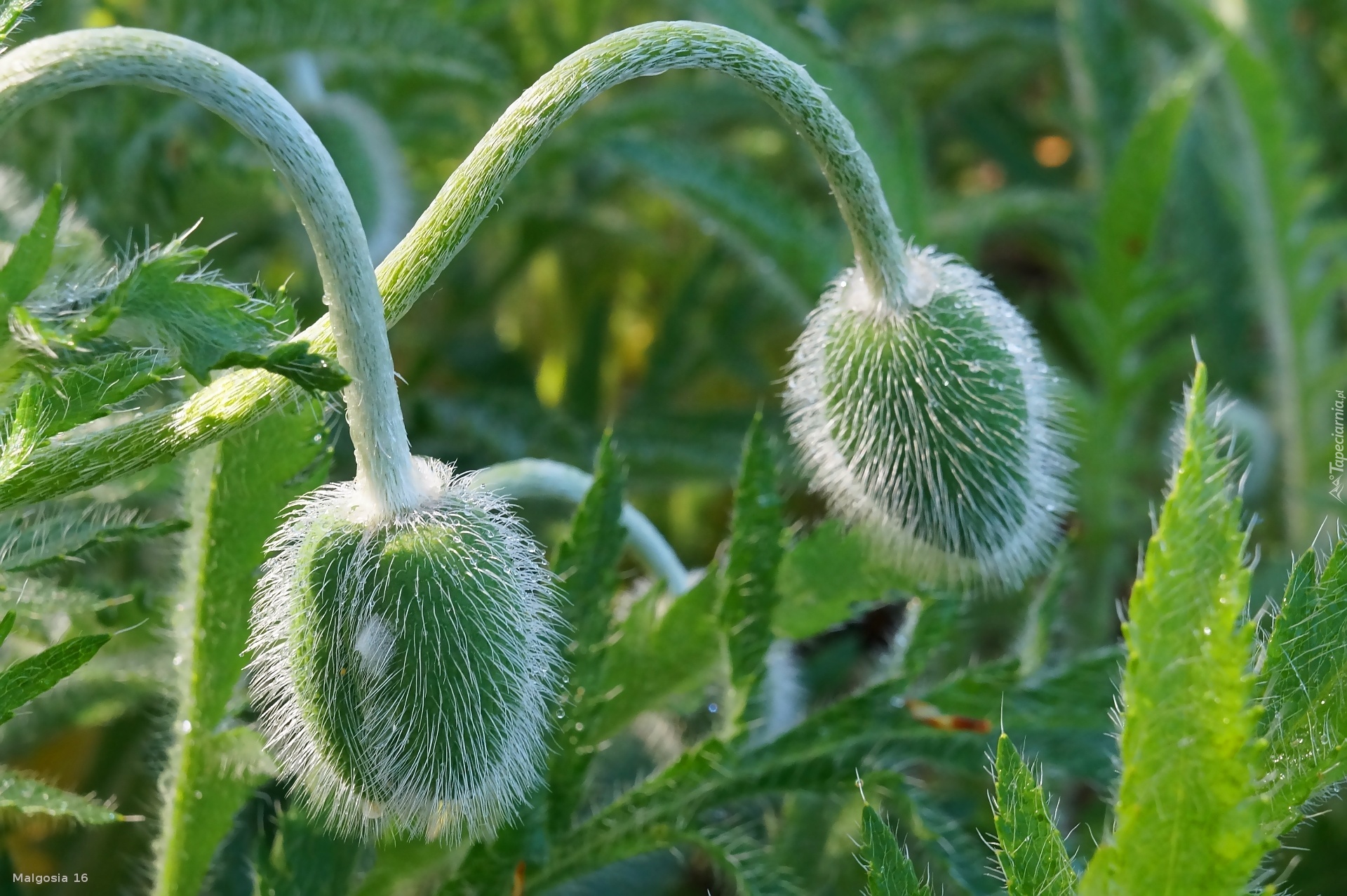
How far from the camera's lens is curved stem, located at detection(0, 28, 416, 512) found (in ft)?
3.03

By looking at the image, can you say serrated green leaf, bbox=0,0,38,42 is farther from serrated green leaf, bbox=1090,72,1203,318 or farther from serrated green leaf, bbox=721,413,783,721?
serrated green leaf, bbox=1090,72,1203,318

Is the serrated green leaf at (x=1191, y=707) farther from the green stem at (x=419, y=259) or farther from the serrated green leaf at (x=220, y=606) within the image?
the serrated green leaf at (x=220, y=606)

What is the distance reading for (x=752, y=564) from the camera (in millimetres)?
1501

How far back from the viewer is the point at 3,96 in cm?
92

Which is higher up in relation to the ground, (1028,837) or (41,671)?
(41,671)

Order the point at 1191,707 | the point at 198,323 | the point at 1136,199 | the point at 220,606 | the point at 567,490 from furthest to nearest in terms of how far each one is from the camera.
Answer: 1. the point at 1136,199
2. the point at 567,490
3. the point at 220,606
4. the point at 198,323
5. the point at 1191,707

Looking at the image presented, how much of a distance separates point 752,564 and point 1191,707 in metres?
0.65

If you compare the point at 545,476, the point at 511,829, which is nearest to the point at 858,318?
the point at 545,476

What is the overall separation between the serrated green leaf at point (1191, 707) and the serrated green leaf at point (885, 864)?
24 cm

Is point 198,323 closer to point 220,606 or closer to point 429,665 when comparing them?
point 429,665

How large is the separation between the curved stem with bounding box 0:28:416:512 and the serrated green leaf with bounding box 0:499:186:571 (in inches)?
12.3

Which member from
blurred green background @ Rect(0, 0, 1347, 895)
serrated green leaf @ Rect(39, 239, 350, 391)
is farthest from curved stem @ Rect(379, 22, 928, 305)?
blurred green background @ Rect(0, 0, 1347, 895)

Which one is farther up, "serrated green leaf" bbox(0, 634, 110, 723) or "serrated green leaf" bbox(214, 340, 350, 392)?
"serrated green leaf" bbox(214, 340, 350, 392)
